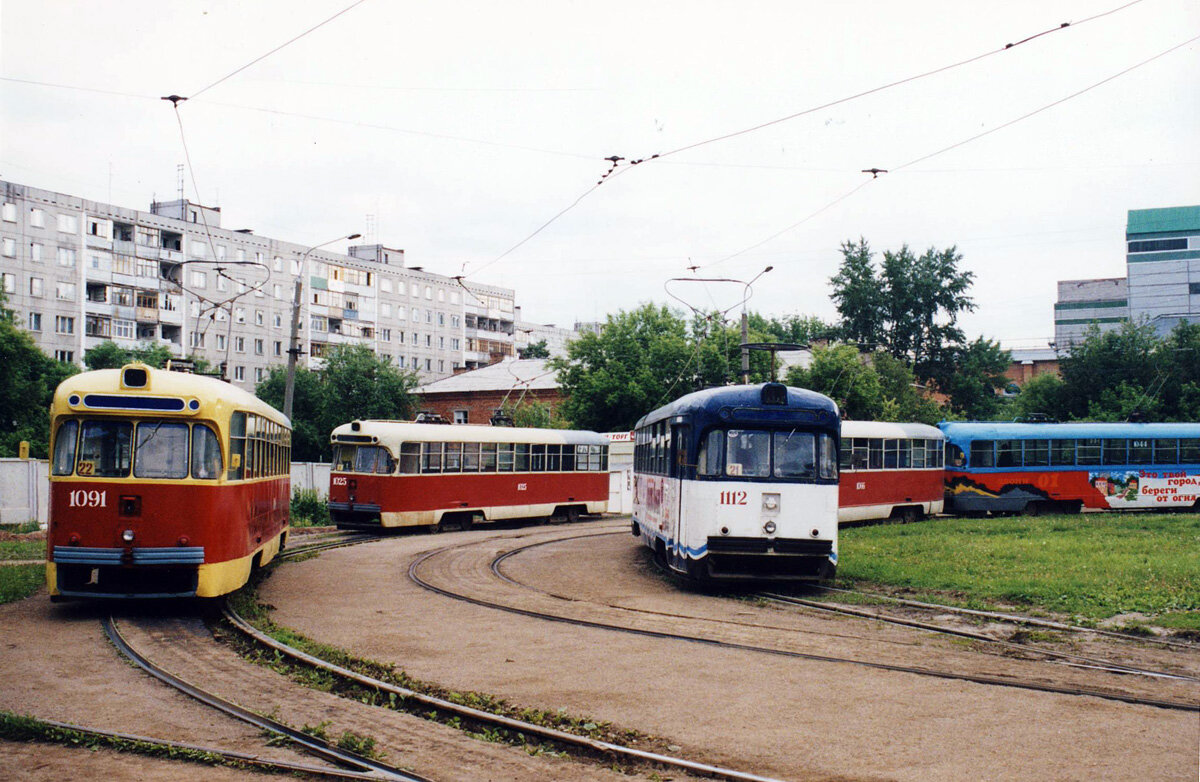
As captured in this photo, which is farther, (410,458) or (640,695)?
(410,458)

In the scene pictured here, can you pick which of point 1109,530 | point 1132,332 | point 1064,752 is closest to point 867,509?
point 1109,530

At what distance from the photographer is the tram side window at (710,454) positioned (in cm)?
1501

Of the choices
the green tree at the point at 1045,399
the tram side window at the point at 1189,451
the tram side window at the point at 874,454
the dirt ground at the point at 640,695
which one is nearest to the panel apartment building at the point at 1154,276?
the green tree at the point at 1045,399

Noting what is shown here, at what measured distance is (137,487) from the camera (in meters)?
11.6

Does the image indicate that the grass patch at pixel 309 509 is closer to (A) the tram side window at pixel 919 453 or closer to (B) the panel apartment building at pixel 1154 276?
(A) the tram side window at pixel 919 453

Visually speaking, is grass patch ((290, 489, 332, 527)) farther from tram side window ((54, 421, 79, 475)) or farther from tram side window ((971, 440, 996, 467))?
tram side window ((54, 421, 79, 475))

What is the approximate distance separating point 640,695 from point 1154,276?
108947 millimetres

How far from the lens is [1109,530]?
2330cm

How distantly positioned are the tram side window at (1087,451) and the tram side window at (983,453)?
2742mm

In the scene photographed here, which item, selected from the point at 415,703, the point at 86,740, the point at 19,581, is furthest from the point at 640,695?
the point at 19,581

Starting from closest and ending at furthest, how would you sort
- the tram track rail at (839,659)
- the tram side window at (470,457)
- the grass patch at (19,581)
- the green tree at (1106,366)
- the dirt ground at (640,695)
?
the dirt ground at (640,695) → the tram track rail at (839,659) → the grass patch at (19,581) → the tram side window at (470,457) → the green tree at (1106,366)

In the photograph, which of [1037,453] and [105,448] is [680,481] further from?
[1037,453]

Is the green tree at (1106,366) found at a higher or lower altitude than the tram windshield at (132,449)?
higher

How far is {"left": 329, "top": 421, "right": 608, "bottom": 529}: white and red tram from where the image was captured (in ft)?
84.6
